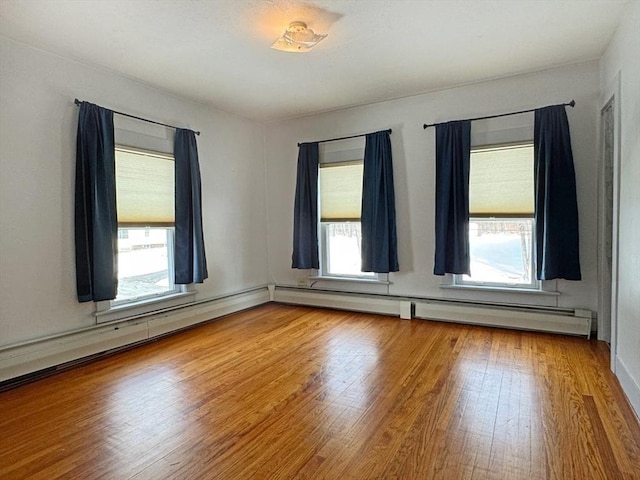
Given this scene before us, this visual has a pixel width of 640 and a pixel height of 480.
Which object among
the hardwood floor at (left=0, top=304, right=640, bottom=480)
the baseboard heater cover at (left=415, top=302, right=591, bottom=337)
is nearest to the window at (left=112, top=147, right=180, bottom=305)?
the hardwood floor at (left=0, top=304, right=640, bottom=480)

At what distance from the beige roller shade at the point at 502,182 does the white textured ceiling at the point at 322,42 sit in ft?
2.72

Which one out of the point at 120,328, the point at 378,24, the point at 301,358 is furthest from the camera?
the point at 120,328

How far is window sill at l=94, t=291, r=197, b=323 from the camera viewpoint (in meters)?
3.47

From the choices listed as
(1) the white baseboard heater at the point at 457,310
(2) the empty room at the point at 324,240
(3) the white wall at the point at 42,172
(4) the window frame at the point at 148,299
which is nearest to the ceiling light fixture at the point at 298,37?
(2) the empty room at the point at 324,240

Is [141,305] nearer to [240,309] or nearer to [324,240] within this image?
[240,309]

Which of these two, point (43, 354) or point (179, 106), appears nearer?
point (43, 354)

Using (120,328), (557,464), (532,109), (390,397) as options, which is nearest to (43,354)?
(120,328)

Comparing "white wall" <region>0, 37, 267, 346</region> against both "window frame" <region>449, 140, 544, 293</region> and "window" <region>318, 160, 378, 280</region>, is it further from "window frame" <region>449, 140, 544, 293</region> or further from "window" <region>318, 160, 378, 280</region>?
"window frame" <region>449, 140, 544, 293</region>

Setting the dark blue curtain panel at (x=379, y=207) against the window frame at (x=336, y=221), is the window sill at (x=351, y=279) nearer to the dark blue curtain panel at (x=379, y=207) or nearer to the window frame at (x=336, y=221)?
the window frame at (x=336, y=221)

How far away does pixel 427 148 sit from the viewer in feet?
14.4

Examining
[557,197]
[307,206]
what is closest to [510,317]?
[557,197]

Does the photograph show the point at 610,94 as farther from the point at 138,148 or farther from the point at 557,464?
the point at 138,148

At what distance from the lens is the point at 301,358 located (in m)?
3.31

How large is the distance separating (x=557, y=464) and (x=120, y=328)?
3595 mm
